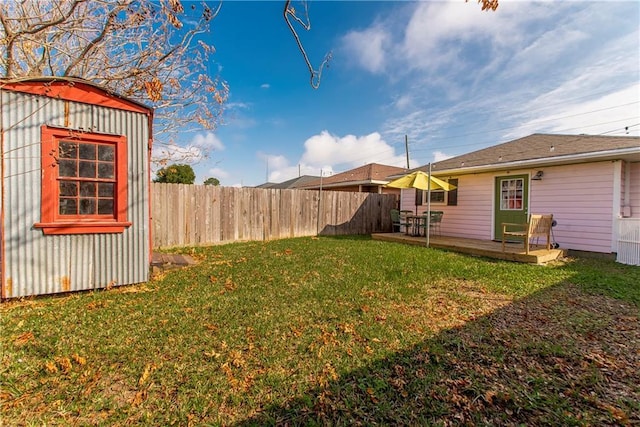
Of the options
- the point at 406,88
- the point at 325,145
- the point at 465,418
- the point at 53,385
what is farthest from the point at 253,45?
the point at 325,145

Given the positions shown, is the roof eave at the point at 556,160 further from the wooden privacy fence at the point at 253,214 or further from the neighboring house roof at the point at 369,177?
the neighboring house roof at the point at 369,177

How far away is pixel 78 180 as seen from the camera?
14.0 feet

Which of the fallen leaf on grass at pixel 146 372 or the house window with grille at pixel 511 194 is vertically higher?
the house window with grille at pixel 511 194

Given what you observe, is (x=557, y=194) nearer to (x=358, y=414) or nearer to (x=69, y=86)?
(x=358, y=414)

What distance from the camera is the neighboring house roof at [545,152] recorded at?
22.9 feet

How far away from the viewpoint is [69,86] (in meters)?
4.10

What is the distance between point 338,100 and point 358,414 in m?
15.0

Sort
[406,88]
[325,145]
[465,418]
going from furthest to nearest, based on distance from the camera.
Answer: [325,145] → [406,88] → [465,418]

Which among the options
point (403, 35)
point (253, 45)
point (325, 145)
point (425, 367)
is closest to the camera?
point (425, 367)

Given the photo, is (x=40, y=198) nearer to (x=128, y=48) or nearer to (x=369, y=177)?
(x=128, y=48)

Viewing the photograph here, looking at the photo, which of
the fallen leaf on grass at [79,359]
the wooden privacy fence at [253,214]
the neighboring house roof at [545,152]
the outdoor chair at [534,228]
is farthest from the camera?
the wooden privacy fence at [253,214]

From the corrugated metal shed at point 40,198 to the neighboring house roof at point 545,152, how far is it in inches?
387

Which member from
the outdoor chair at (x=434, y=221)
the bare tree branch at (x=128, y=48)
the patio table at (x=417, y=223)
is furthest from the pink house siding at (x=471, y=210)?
the bare tree branch at (x=128, y=48)

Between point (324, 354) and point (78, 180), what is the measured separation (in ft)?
14.6
